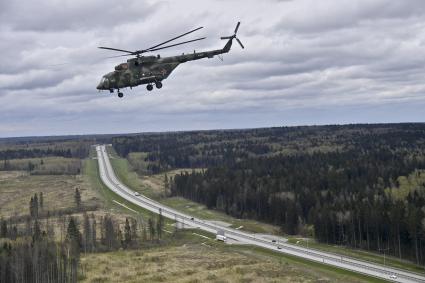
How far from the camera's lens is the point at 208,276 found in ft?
354

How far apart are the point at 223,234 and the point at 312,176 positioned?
5918 centimetres

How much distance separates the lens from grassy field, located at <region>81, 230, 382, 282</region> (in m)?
106

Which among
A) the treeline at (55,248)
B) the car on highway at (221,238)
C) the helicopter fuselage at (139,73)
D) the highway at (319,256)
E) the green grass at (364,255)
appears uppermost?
the helicopter fuselage at (139,73)

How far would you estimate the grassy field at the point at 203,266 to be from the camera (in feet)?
348

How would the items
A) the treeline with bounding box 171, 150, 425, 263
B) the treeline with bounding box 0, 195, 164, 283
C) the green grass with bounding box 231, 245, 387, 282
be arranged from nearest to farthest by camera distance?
the green grass with bounding box 231, 245, 387, 282 → the treeline with bounding box 0, 195, 164, 283 → the treeline with bounding box 171, 150, 425, 263

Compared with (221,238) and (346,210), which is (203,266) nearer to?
(221,238)

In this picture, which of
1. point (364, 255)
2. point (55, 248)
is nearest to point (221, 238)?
point (364, 255)

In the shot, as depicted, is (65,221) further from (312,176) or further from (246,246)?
(312,176)

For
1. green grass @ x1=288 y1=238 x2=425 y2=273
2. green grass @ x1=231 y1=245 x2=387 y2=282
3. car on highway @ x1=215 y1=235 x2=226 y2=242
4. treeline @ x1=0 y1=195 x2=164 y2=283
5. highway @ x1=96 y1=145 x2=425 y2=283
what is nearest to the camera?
green grass @ x1=231 y1=245 x2=387 y2=282

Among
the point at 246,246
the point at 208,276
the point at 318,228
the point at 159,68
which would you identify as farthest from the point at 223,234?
the point at 159,68

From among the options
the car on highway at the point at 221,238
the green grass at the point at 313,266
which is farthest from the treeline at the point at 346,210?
the car on highway at the point at 221,238

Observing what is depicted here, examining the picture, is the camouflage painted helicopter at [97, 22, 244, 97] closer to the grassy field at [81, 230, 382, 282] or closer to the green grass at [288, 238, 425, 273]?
the grassy field at [81, 230, 382, 282]

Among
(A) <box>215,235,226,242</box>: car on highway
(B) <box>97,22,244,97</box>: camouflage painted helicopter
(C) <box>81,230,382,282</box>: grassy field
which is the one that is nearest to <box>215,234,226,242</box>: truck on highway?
(A) <box>215,235,226,242</box>: car on highway

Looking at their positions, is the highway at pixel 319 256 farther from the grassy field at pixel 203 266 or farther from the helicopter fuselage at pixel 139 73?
the helicopter fuselage at pixel 139 73
